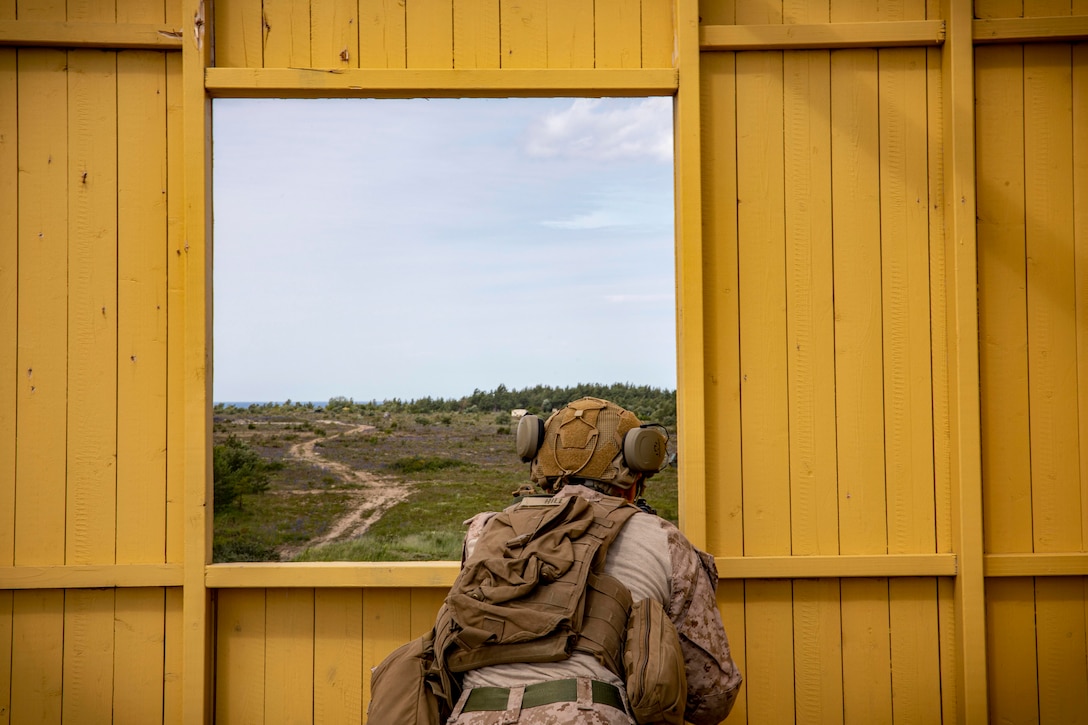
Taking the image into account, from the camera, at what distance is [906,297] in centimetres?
326

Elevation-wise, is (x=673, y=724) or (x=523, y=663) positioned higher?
(x=523, y=663)

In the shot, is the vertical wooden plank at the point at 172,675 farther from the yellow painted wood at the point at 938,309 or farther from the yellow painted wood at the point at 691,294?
the yellow painted wood at the point at 938,309

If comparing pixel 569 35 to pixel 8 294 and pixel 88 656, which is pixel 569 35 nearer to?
pixel 8 294

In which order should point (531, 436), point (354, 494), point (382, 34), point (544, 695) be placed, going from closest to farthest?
point (544, 695)
point (531, 436)
point (382, 34)
point (354, 494)

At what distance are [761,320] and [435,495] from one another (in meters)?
10.6

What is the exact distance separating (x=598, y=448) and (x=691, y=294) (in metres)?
1.21

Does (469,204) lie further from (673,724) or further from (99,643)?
(673,724)

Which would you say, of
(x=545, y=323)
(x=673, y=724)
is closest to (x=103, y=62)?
(x=673, y=724)

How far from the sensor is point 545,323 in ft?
43.2

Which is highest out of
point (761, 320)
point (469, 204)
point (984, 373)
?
point (469, 204)

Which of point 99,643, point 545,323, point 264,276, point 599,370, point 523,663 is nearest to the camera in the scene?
point 523,663

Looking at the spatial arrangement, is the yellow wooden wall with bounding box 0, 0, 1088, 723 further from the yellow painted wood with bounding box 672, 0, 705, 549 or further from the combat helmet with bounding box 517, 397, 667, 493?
the combat helmet with bounding box 517, 397, 667, 493

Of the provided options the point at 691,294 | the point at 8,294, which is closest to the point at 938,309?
the point at 691,294

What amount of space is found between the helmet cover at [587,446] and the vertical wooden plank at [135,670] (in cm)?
192
